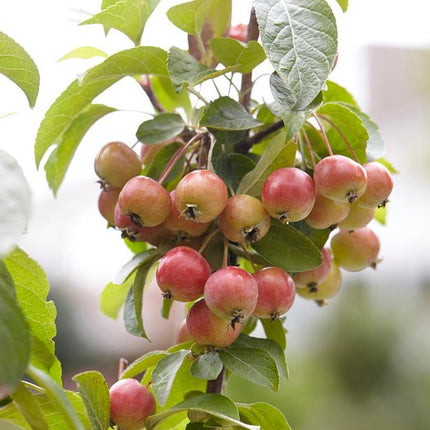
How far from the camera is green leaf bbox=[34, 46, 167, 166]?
27.2 inches

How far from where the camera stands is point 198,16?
760mm

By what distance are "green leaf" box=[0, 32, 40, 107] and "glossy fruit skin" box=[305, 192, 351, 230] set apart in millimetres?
279

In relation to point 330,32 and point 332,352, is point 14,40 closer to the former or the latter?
point 330,32

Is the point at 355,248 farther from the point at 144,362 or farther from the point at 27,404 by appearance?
the point at 27,404

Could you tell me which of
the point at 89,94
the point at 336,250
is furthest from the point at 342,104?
the point at 89,94

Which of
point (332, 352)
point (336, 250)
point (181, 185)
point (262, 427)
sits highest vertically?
point (181, 185)

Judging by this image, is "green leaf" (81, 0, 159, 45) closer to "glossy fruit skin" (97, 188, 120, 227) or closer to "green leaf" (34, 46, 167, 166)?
"green leaf" (34, 46, 167, 166)

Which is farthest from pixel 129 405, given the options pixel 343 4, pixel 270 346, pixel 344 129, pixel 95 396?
pixel 343 4

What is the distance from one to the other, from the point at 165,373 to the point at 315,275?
0.20 meters

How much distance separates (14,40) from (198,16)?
0.23m

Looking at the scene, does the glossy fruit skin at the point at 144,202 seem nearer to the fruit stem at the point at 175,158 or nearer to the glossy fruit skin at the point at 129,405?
the fruit stem at the point at 175,158

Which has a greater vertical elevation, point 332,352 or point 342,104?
point 342,104

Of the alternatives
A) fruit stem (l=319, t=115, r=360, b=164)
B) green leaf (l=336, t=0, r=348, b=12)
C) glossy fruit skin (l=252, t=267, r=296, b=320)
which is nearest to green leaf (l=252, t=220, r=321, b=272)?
glossy fruit skin (l=252, t=267, r=296, b=320)

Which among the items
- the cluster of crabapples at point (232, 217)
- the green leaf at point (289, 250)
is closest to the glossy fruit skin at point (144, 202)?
the cluster of crabapples at point (232, 217)
